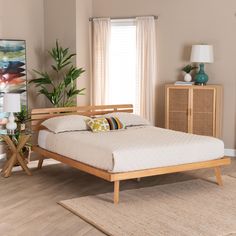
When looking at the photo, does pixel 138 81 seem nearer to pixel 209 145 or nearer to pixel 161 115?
pixel 161 115

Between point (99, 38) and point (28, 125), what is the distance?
1746mm

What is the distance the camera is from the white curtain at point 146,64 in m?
7.30

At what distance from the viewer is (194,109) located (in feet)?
22.5

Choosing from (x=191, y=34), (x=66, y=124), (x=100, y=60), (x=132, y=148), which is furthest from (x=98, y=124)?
(x=191, y=34)

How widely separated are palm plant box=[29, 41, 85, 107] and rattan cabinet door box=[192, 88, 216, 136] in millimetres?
1661

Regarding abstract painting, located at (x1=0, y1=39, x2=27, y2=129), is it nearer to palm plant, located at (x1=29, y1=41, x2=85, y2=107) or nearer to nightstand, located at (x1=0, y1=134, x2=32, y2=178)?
palm plant, located at (x1=29, y1=41, x2=85, y2=107)

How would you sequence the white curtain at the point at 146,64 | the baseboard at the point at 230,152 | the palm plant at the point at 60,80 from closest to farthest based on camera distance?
the baseboard at the point at 230,152, the palm plant at the point at 60,80, the white curtain at the point at 146,64

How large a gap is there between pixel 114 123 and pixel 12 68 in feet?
6.41

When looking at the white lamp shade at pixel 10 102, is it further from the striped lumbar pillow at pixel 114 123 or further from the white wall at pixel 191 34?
the white wall at pixel 191 34

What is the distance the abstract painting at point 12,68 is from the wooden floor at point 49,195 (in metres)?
1.18

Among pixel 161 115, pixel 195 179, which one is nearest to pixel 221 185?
pixel 195 179

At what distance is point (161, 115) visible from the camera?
751 centimetres

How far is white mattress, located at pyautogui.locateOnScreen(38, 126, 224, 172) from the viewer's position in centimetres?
459

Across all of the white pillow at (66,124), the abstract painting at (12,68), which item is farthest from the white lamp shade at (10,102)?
the abstract painting at (12,68)
